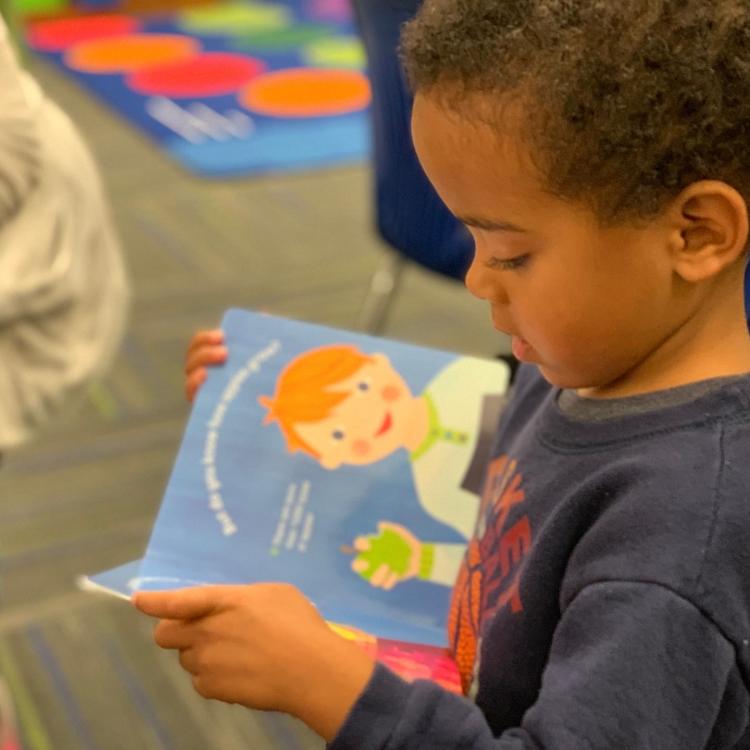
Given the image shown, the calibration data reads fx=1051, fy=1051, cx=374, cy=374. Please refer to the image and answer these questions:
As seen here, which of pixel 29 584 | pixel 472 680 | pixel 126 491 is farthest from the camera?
pixel 126 491

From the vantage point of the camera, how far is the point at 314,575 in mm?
755

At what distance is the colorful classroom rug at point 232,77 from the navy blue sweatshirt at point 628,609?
228 cm

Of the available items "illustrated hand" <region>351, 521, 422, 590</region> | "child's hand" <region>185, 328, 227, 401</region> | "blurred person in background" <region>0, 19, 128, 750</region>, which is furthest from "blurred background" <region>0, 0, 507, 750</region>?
"illustrated hand" <region>351, 521, 422, 590</region>

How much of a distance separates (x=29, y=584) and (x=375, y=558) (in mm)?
874

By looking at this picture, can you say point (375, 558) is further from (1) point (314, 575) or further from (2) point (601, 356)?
(2) point (601, 356)

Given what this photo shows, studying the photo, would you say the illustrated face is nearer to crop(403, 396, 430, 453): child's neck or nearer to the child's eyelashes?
crop(403, 396, 430, 453): child's neck

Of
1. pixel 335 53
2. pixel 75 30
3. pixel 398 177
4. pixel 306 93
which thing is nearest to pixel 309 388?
pixel 398 177

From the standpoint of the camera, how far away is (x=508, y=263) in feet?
1.87

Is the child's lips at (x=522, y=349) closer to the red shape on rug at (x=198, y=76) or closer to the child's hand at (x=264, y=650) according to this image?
the child's hand at (x=264, y=650)

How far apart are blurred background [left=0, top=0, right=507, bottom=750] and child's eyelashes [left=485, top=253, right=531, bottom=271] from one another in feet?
2.61

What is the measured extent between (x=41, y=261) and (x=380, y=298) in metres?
0.83

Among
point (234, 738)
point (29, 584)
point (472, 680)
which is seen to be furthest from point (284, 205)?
point (472, 680)

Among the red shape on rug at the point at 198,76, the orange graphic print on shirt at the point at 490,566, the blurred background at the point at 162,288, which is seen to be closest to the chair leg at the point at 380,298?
the blurred background at the point at 162,288

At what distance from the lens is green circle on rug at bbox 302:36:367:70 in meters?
3.52
